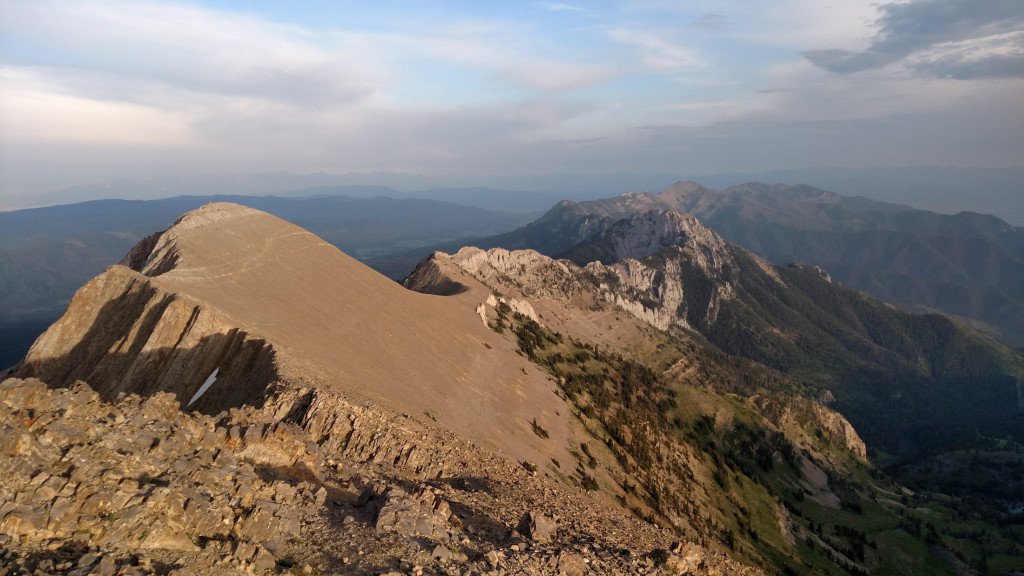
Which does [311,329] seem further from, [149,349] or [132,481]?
[132,481]

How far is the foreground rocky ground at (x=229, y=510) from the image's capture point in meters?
11.1

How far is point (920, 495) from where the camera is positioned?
110 metres

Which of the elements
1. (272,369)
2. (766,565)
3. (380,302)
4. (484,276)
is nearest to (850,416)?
(484,276)

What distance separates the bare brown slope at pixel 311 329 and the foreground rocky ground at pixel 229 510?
31.1 ft

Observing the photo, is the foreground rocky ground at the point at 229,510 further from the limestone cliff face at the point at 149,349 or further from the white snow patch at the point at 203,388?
the white snow patch at the point at 203,388

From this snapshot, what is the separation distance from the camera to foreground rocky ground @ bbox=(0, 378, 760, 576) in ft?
36.5

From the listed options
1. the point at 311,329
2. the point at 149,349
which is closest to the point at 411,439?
the point at 149,349

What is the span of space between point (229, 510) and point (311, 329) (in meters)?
26.6

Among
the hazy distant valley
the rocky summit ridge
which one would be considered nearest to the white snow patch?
the rocky summit ridge

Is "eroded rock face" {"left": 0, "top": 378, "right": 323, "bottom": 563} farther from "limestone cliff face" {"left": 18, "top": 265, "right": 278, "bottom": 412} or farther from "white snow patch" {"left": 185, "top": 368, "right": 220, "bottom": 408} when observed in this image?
"white snow patch" {"left": 185, "top": 368, "right": 220, "bottom": 408}

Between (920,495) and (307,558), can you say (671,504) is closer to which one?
(307,558)

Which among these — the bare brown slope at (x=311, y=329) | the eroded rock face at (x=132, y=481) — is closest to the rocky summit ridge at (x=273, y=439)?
the eroded rock face at (x=132, y=481)

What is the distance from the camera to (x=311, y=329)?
127ft

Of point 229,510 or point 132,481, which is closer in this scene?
point 132,481
